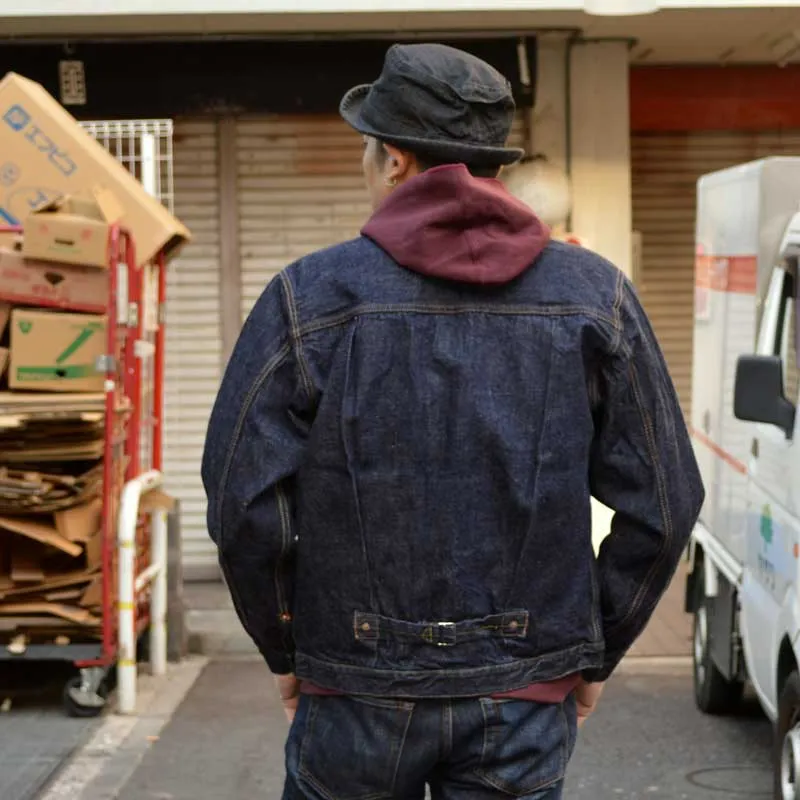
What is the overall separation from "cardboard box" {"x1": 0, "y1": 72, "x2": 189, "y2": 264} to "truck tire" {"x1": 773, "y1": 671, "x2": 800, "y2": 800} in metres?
3.67

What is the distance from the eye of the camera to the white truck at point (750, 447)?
216 inches

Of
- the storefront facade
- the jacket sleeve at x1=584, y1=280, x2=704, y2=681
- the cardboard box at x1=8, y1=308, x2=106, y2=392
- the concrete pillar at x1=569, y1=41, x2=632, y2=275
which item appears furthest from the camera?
the concrete pillar at x1=569, y1=41, x2=632, y2=275

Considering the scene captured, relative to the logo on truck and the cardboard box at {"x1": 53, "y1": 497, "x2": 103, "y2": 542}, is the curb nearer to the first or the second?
the cardboard box at {"x1": 53, "y1": 497, "x2": 103, "y2": 542}

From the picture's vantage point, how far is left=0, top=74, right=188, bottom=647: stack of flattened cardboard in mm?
7023

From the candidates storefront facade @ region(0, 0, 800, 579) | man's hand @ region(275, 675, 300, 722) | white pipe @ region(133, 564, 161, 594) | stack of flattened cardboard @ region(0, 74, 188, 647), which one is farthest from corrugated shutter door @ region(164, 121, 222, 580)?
man's hand @ region(275, 675, 300, 722)

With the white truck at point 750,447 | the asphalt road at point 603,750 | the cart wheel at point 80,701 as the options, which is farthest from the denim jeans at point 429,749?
the cart wheel at point 80,701

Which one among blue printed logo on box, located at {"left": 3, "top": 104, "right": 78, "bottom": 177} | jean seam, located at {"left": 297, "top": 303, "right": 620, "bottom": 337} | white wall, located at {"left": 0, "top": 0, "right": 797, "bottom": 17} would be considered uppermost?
white wall, located at {"left": 0, "top": 0, "right": 797, "bottom": 17}

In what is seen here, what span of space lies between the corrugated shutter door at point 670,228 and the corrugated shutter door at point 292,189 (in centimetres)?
182

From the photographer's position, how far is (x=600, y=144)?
11016 mm

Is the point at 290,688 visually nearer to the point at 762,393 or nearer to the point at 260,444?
the point at 260,444

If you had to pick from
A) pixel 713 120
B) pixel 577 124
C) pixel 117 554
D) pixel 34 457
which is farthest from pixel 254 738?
pixel 713 120

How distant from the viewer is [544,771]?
254 centimetres

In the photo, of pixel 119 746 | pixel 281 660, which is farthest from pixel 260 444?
pixel 119 746

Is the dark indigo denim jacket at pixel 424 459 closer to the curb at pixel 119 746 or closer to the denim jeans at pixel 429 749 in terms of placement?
the denim jeans at pixel 429 749
